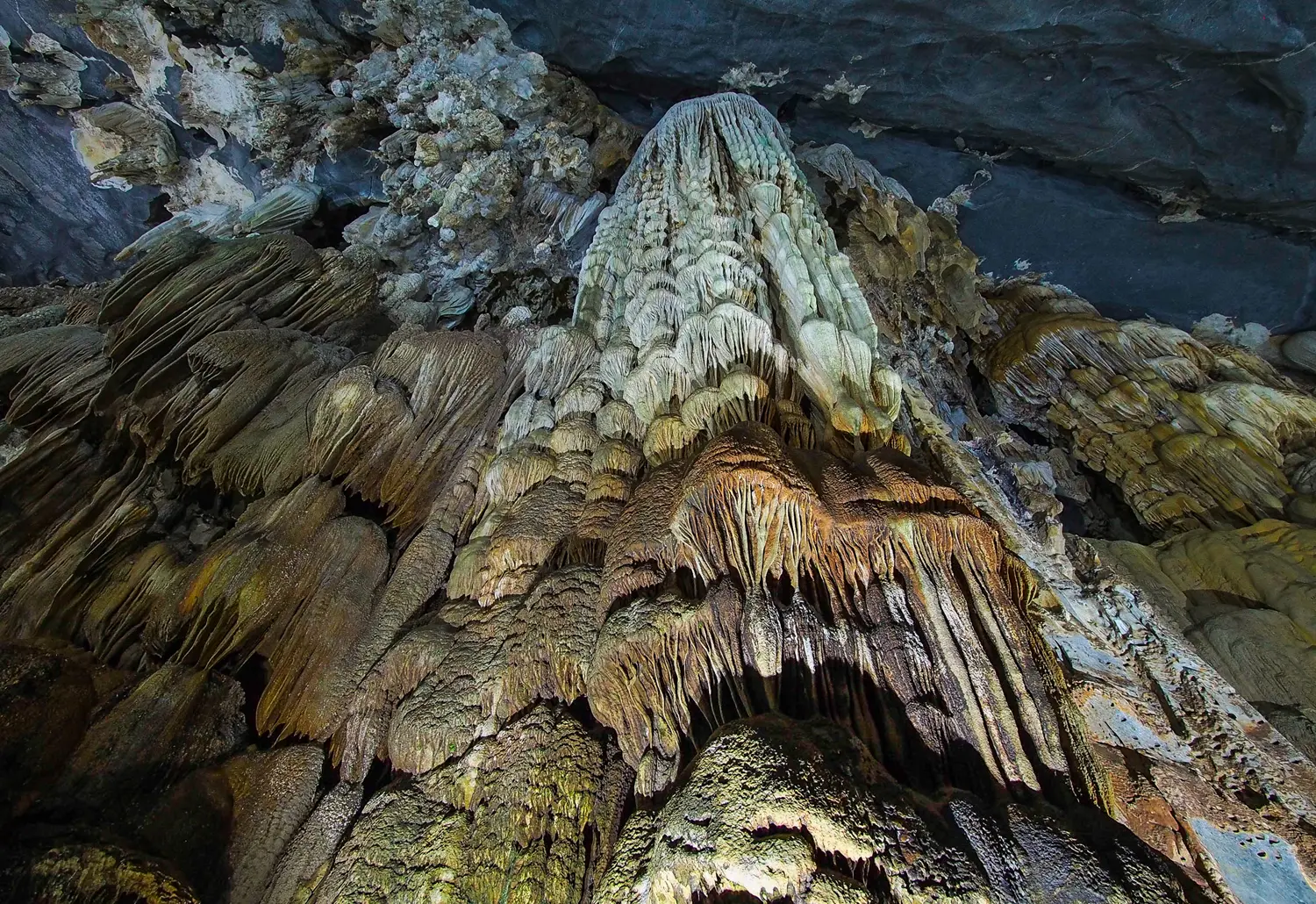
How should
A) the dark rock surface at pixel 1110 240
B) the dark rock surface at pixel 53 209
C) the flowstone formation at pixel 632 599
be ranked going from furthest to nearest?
the dark rock surface at pixel 1110 240
the dark rock surface at pixel 53 209
the flowstone formation at pixel 632 599

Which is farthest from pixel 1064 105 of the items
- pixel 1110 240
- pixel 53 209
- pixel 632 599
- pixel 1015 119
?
pixel 53 209

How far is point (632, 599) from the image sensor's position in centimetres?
196

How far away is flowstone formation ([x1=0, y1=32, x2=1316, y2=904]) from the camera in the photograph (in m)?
1.47

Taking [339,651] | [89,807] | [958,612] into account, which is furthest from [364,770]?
[958,612]

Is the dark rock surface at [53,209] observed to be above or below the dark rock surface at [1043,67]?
below

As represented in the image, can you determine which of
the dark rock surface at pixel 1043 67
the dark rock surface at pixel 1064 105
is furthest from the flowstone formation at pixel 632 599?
the dark rock surface at pixel 1064 105

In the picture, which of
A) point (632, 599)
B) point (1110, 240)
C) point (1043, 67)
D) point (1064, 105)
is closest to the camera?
point (632, 599)

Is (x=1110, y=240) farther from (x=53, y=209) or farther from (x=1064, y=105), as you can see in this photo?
(x=53, y=209)

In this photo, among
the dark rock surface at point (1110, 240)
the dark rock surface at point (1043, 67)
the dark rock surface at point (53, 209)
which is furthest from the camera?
the dark rock surface at point (1110, 240)

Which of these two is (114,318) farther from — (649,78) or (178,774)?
(649,78)

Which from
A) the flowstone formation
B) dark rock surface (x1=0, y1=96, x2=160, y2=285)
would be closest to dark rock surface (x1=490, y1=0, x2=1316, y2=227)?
the flowstone formation

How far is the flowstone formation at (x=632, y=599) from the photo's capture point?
1472 millimetres

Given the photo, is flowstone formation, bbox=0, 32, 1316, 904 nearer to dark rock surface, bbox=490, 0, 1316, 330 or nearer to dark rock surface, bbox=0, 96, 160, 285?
dark rock surface, bbox=490, 0, 1316, 330

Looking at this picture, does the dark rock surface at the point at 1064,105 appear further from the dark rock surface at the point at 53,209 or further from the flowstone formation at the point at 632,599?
the dark rock surface at the point at 53,209
